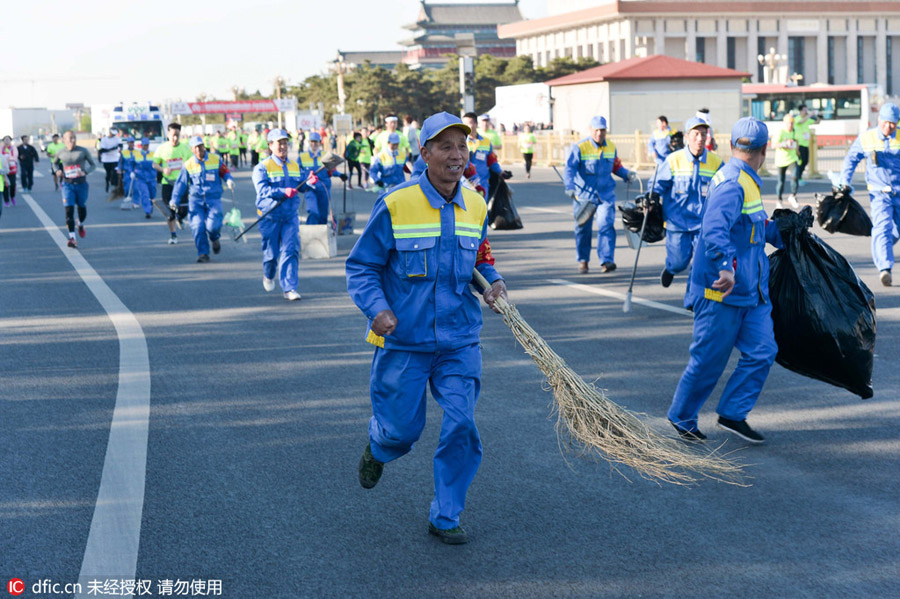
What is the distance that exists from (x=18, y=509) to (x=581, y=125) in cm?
4075

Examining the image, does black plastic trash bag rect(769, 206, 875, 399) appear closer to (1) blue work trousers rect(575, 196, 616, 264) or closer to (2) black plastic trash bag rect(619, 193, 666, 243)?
(2) black plastic trash bag rect(619, 193, 666, 243)

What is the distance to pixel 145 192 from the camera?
25109mm

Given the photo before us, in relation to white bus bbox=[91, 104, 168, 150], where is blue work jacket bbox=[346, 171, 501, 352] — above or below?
below

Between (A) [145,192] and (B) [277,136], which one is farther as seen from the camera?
(A) [145,192]

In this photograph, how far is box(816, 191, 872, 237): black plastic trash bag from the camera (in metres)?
11.0

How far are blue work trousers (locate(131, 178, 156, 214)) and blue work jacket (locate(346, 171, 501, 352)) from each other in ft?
67.7

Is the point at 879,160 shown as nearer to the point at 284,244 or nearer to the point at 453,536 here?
the point at 284,244

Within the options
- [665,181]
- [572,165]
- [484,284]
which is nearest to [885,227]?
[665,181]

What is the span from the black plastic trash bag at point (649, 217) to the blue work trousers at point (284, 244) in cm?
347

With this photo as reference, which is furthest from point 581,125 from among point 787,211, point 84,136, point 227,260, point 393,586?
point 84,136

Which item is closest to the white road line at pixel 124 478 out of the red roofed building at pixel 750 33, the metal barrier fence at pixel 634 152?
the metal barrier fence at pixel 634 152

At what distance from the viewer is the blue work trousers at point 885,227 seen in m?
11.0

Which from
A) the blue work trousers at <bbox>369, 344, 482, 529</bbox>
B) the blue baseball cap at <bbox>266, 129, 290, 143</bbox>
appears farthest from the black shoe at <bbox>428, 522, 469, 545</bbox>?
the blue baseball cap at <bbox>266, 129, 290, 143</bbox>

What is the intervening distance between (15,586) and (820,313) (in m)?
4.33
